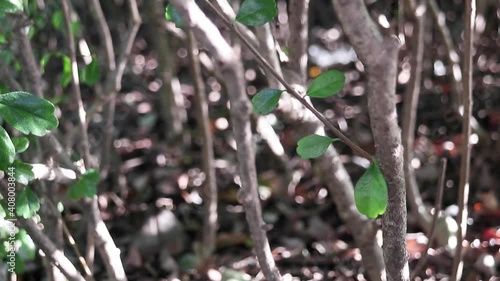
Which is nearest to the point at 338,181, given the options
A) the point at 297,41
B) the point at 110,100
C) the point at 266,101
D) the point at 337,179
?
the point at 337,179

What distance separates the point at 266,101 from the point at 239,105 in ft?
0.30

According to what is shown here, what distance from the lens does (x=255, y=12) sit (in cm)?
94


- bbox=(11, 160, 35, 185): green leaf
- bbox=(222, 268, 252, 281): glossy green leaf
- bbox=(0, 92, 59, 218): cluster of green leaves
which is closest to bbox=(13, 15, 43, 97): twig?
bbox=(11, 160, 35, 185): green leaf

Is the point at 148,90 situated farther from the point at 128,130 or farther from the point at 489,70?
the point at 489,70

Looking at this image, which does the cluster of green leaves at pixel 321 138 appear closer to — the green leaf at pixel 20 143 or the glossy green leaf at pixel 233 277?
the green leaf at pixel 20 143

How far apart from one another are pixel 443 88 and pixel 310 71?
0.52 meters

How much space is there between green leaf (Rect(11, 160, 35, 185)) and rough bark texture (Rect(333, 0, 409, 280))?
53 cm

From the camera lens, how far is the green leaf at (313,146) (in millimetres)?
944

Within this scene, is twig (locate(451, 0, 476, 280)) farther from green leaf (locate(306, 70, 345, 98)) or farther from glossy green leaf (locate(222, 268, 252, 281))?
glossy green leaf (locate(222, 268, 252, 281))

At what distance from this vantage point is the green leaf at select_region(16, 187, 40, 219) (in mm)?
1086

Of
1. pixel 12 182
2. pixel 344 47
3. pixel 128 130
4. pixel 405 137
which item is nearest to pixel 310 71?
pixel 344 47

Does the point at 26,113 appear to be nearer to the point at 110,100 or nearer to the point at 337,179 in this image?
the point at 337,179

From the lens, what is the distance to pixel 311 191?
7.41 feet

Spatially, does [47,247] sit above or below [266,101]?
below
